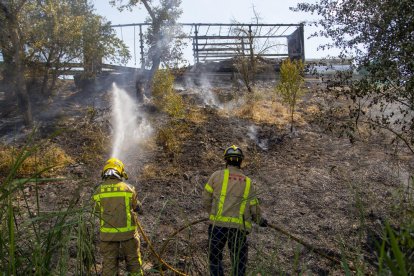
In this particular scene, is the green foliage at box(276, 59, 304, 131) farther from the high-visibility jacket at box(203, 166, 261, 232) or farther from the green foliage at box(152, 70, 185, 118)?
the high-visibility jacket at box(203, 166, 261, 232)

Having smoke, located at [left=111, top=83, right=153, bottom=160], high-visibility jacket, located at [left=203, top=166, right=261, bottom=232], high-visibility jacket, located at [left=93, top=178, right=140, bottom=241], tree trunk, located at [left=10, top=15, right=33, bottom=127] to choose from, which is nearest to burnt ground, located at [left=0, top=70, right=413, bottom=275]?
smoke, located at [left=111, top=83, right=153, bottom=160]

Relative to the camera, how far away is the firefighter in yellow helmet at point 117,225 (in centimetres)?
540

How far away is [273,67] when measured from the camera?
2119 cm

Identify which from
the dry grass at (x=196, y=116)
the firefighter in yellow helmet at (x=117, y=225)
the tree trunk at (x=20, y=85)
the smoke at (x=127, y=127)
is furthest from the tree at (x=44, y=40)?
the firefighter in yellow helmet at (x=117, y=225)

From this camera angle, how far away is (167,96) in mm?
14969

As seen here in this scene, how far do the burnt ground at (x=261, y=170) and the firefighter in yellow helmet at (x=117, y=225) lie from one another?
127 cm

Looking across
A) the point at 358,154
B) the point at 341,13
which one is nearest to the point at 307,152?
the point at 358,154

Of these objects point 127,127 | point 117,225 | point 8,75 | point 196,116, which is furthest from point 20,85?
point 117,225

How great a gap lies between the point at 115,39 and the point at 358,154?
30.2 ft

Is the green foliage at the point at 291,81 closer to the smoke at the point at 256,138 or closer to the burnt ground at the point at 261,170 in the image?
the burnt ground at the point at 261,170

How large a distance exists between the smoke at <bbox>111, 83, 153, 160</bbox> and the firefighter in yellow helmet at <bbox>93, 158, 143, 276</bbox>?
21.2 feet

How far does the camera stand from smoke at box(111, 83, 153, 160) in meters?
12.6

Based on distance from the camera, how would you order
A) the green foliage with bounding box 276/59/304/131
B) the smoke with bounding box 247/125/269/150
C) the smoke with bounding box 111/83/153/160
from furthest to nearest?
the green foliage with bounding box 276/59/304/131 → the smoke with bounding box 247/125/269/150 → the smoke with bounding box 111/83/153/160

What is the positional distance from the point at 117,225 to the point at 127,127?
882 cm
